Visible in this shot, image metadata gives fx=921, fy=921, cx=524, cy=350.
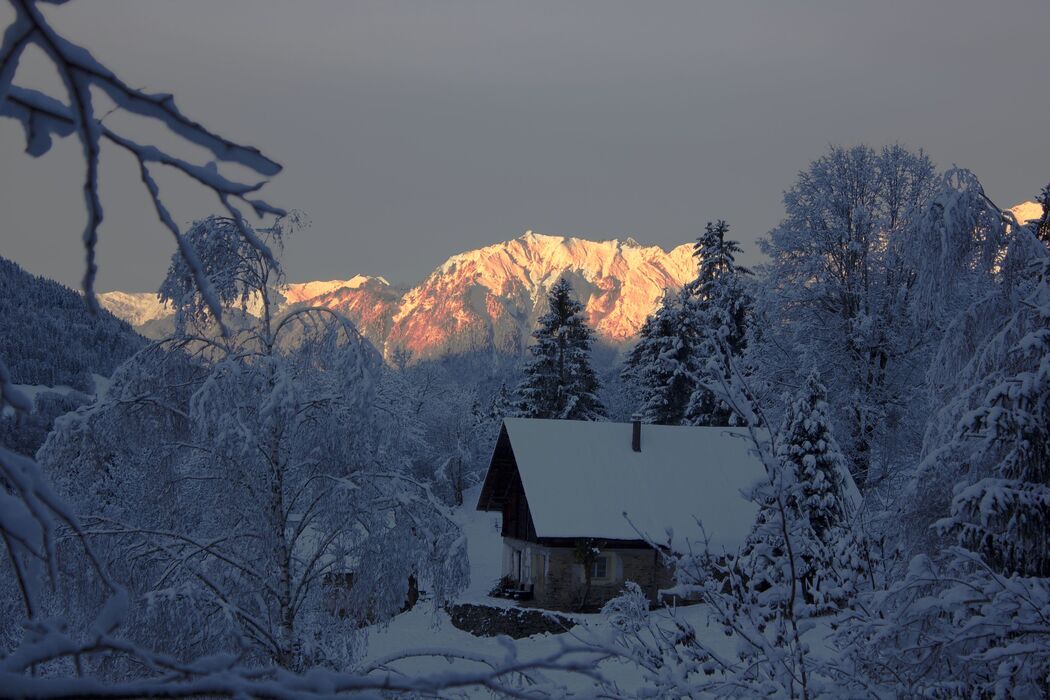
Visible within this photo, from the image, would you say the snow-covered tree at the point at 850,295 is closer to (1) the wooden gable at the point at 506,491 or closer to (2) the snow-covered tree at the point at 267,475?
(1) the wooden gable at the point at 506,491

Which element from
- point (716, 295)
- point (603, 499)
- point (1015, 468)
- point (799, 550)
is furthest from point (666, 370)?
Answer: point (799, 550)

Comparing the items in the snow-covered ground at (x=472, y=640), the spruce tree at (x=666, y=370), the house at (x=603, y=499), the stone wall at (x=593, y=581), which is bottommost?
the snow-covered ground at (x=472, y=640)

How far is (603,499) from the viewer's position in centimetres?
2855

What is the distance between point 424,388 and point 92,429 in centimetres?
6734

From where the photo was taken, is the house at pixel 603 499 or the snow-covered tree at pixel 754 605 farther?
the house at pixel 603 499

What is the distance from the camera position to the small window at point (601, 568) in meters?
27.7

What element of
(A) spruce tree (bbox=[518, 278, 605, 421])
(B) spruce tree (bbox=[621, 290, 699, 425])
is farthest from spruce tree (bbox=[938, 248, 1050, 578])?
(A) spruce tree (bbox=[518, 278, 605, 421])

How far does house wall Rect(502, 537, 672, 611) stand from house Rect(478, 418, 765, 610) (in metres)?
0.03

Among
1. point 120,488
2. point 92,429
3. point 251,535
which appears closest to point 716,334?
point 251,535

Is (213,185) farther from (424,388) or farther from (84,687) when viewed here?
(424,388)

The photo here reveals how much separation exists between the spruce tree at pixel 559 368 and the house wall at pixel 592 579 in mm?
19549

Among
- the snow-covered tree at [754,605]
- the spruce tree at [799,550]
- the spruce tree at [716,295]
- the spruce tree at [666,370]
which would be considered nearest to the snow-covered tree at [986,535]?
the spruce tree at [799,550]

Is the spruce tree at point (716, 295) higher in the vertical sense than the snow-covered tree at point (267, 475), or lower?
higher

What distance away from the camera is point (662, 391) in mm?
43938
